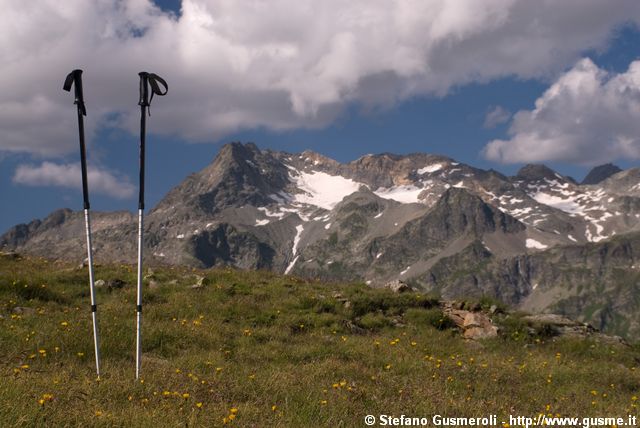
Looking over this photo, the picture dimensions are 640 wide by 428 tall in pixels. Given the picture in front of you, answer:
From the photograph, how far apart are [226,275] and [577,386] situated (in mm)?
14559

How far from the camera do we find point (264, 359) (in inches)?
536

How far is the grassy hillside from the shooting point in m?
8.45

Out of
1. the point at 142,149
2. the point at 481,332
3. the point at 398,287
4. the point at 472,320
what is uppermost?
the point at 142,149

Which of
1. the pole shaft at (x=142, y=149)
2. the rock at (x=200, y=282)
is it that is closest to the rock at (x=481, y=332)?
the rock at (x=200, y=282)

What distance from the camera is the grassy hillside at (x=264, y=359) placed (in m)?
8.45

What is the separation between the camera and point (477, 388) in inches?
454

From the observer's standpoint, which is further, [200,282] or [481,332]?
[200,282]

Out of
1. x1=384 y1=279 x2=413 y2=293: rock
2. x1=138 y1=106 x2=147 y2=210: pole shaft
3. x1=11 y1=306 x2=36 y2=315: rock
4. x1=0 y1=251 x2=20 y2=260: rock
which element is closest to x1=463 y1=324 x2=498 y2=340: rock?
x1=384 y1=279 x2=413 y2=293: rock

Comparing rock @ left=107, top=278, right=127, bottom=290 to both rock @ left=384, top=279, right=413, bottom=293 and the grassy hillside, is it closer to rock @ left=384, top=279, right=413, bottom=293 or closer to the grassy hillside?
the grassy hillside

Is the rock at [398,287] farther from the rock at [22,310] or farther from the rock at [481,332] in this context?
the rock at [22,310]

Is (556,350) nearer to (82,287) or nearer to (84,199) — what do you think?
(84,199)

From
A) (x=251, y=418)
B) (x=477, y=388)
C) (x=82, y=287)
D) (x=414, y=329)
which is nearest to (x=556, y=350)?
(x=414, y=329)

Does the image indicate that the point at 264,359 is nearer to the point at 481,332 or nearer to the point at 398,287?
the point at 481,332

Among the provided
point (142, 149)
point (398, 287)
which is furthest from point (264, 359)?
point (398, 287)
